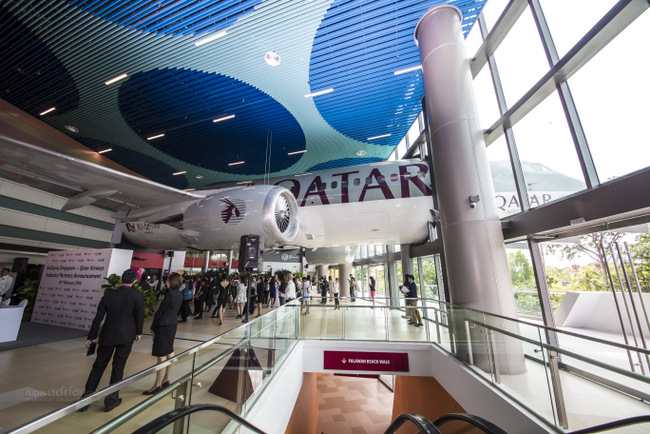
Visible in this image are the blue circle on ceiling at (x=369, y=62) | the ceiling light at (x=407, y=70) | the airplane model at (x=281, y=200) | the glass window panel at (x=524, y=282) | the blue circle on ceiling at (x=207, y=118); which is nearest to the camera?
the airplane model at (x=281, y=200)

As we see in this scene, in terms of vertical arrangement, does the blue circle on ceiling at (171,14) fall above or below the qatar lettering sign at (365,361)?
above

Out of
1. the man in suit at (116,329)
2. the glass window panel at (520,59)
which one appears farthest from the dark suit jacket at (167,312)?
the glass window panel at (520,59)

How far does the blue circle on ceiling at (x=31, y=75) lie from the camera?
576cm

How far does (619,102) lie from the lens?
3.34 meters

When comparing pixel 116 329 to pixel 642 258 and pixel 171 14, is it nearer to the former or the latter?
pixel 171 14

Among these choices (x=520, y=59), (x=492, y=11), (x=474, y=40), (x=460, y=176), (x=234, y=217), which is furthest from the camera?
(x=474, y=40)

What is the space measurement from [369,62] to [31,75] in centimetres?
845

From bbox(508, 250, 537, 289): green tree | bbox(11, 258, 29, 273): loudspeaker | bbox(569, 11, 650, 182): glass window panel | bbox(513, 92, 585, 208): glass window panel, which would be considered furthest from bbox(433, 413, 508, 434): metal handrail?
bbox(11, 258, 29, 273): loudspeaker

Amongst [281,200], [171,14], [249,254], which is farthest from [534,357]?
[171,14]

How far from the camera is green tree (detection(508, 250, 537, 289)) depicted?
15.9 ft

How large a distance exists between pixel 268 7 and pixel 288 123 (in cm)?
354

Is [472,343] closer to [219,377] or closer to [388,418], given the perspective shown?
[219,377]

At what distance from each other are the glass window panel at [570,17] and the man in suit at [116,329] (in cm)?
645

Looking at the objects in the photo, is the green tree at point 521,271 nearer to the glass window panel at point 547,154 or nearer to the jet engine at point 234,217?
the glass window panel at point 547,154
